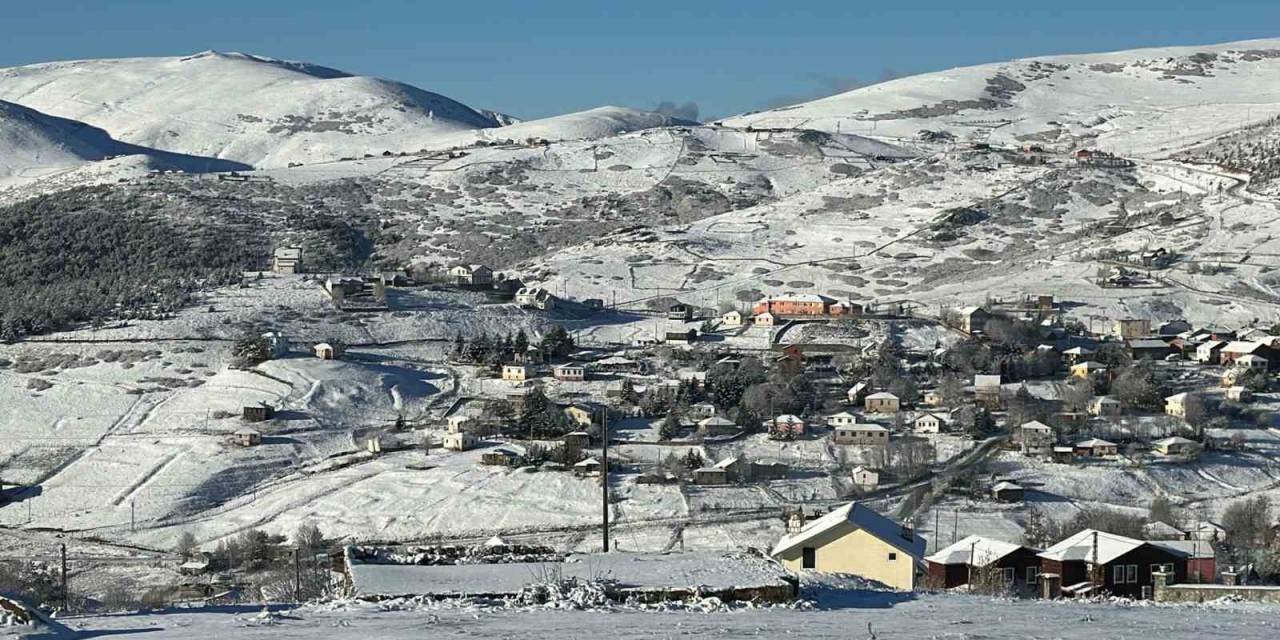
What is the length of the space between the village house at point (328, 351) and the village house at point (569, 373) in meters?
6.84

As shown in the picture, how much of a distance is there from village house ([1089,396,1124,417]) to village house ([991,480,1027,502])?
8.83 meters

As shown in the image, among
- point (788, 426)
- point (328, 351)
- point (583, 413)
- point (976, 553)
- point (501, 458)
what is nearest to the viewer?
point (976, 553)

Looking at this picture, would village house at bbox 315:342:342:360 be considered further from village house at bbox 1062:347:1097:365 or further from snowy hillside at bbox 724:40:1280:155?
snowy hillside at bbox 724:40:1280:155

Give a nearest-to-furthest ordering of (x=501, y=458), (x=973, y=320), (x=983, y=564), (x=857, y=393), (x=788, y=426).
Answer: (x=983, y=564)
(x=501, y=458)
(x=788, y=426)
(x=857, y=393)
(x=973, y=320)

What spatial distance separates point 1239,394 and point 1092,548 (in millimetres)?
29270

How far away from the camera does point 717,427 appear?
50062 mm

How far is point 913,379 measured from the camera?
56.6 metres

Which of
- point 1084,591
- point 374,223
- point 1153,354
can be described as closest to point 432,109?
point 374,223

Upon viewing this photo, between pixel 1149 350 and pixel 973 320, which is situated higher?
pixel 973 320

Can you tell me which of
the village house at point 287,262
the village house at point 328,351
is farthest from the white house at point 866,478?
the village house at point 287,262

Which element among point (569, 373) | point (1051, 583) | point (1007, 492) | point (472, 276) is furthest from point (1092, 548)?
point (472, 276)

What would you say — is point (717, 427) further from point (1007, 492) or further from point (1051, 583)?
point (1051, 583)

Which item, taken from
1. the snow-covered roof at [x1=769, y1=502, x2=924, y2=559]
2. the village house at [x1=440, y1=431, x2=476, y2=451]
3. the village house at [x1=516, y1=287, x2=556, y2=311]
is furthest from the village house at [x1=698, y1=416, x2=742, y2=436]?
the snow-covered roof at [x1=769, y1=502, x2=924, y2=559]

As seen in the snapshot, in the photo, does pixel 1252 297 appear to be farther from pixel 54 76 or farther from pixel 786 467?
pixel 54 76
